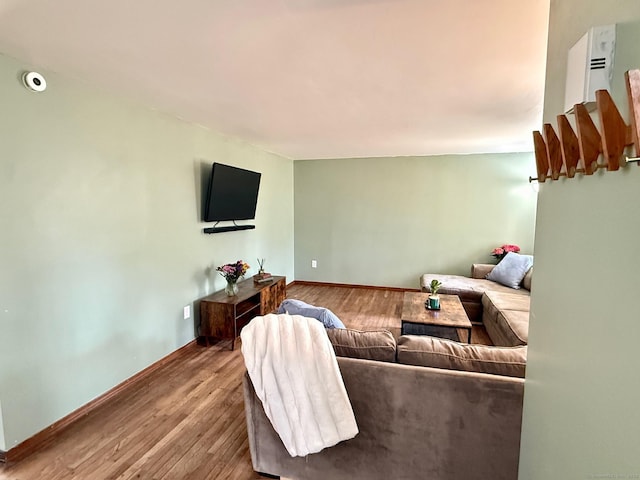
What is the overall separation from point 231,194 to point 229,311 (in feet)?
4.21

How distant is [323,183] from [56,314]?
13.9 feet

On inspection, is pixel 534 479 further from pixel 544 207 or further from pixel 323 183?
pixel 323 183

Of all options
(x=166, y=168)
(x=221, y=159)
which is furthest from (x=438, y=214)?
(x=166, y=168)

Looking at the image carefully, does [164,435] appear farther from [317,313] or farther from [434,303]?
[434,303]

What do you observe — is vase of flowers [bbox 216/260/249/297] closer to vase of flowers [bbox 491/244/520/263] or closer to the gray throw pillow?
the gray throw pillow

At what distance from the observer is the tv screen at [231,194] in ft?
11.1

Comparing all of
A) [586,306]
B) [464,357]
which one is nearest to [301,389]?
[464,357]

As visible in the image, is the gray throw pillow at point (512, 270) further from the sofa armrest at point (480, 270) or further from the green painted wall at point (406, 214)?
the green painted wall at point (406, 214)

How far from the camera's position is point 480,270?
182 inches

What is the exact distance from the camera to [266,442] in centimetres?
169

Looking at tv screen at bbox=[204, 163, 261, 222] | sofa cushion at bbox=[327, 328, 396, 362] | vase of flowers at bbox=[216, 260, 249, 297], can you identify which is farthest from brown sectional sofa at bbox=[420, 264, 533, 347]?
tv screen at bbox=[204, 163, 261, 222]

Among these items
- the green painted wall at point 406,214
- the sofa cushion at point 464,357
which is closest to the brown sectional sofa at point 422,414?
the sofa cushion at point 464,357

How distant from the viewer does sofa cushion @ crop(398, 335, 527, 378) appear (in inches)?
58.9

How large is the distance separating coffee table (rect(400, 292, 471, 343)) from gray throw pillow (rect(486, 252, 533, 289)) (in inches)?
35.8
